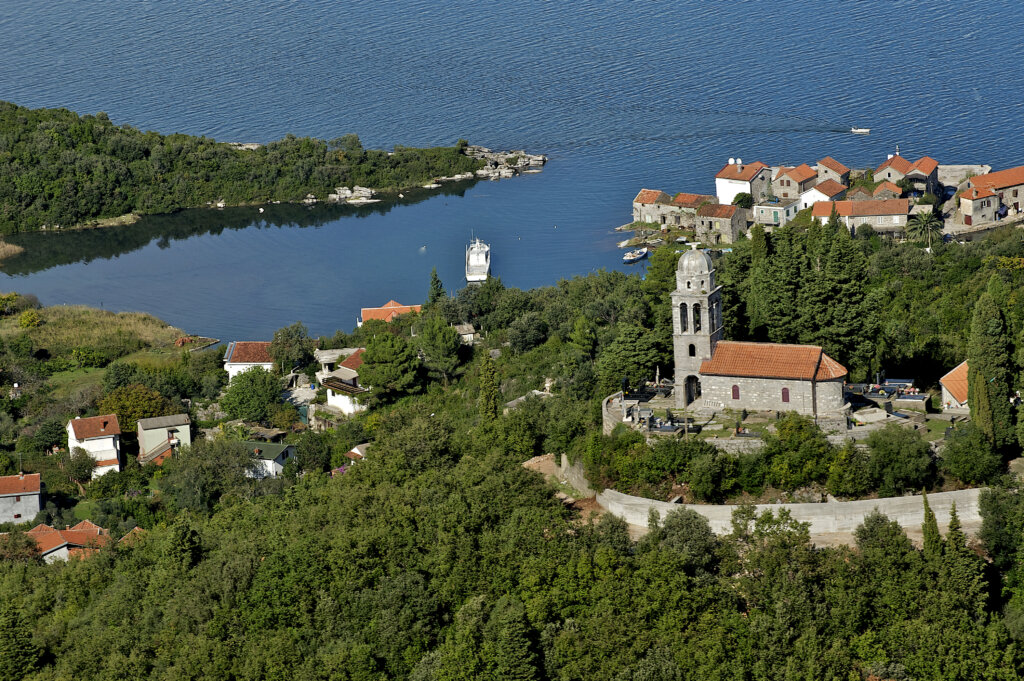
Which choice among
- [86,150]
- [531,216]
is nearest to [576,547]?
[531,216]

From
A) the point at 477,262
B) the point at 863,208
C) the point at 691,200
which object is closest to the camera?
the point at 863,208

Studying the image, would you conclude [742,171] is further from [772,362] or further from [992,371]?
[992,371]

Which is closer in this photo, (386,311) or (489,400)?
(489,400)

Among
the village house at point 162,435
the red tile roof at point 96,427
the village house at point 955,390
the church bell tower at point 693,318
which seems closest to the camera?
the village house at point 955,390

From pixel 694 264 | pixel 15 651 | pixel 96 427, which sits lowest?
pixel 15 651

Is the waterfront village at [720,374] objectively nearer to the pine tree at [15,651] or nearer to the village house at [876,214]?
the village house at [876,214]

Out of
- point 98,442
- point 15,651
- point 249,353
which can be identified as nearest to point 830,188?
point 249,353

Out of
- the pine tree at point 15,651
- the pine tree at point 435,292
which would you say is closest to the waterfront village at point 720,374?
the pine tree at point 435,292
